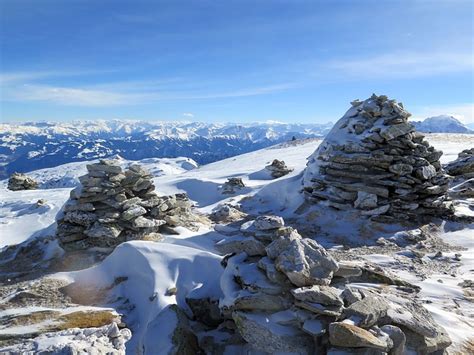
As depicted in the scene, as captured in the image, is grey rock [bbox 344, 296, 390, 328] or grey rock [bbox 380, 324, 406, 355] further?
grey rock [bbox 344, 296, 390, 328]

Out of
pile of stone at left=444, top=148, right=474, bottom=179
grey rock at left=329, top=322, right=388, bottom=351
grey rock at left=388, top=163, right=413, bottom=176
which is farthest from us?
pile of stone at left=444, top=148, right=474, bottom=179

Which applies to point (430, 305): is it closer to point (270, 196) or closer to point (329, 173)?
point (329, 173)

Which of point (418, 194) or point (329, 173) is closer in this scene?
point (418, 194)

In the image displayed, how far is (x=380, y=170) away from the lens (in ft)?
69.3

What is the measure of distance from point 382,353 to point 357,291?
5.37ft

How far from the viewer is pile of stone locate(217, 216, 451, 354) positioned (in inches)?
306

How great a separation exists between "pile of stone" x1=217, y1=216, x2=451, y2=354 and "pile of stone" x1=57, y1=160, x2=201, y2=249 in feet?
25.1

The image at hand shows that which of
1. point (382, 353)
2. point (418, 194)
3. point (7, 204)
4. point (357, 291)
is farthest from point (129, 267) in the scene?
point (7, 204)

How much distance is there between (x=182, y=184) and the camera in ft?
109

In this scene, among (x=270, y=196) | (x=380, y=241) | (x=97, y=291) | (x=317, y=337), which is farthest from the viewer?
(x=270, y=196)

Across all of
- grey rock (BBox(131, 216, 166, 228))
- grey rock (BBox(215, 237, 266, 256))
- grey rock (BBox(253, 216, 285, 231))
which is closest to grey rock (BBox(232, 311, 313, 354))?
grey rock (BBox(215, 237, 266, 256))

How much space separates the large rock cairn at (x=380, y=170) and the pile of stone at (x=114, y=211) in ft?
29.5

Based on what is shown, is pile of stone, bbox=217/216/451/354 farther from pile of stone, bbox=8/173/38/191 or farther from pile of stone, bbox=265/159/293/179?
pile of stone, bbox=8/173/38/191

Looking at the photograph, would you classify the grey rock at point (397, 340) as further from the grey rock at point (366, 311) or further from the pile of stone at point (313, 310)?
the grey rock at point (366, 311)
